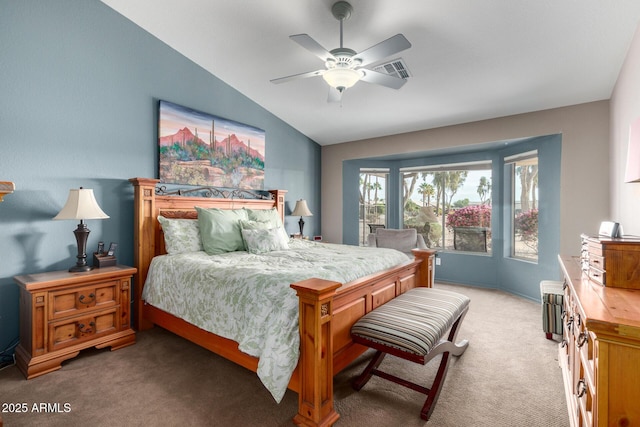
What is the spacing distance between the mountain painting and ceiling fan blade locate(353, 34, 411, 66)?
2350 mm

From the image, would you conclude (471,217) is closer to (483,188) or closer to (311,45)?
(483,188)

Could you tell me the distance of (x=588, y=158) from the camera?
362 centimetres

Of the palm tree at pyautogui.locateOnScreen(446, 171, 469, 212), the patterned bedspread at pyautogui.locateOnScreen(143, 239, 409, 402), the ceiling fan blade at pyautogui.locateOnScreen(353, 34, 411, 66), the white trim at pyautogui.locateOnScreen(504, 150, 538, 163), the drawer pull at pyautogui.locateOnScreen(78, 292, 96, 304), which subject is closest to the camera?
the patterned bedspread at pyautogui.locateOnScreen(143, 239, 409, 402)

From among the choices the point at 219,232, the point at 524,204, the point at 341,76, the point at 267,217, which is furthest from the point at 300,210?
the point at 524,204

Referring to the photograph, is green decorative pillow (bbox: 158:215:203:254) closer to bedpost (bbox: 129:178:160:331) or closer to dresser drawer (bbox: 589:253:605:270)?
bedpost (bbox: 129:178:160:331)

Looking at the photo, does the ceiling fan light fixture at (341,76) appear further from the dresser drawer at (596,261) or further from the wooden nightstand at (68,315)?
the wooden nightstand at (68,315)

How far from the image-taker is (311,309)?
1.72 meters

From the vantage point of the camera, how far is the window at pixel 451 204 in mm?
5160

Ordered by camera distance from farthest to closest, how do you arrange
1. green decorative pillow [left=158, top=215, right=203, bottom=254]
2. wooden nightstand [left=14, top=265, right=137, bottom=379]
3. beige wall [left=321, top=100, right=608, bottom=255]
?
beige wall [left=321, top=100, right=608, bottom=255] → green decorative pillow [left=158, top=215, right=203, bottom=254] → wooden nightstand [left=14, top=265, right=137, bottom=379]

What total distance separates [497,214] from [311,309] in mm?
4229

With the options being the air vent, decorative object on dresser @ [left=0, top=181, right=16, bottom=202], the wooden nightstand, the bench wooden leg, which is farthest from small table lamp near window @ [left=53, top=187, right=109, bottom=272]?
the air vent

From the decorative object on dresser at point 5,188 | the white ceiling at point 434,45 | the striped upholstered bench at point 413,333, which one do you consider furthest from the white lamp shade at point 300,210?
the decorative object on dresser at point 5,188

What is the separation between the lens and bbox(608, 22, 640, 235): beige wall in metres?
2.36

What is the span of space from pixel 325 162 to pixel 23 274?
4.55m
